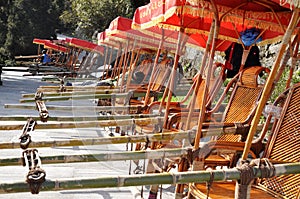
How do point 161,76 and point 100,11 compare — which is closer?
point 161,76

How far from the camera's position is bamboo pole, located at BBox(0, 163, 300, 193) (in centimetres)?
228

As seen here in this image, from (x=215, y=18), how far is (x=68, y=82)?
1049 cm

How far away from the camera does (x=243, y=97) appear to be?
16.2 feet

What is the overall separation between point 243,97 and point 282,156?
154cm

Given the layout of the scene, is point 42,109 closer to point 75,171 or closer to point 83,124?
point 75,171

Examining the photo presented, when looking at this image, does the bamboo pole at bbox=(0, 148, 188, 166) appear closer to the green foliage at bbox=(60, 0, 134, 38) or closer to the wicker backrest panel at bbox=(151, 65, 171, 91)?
the wicker backrest panel at bbox=(151, 65, 171, 91)

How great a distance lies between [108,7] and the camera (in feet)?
71.3

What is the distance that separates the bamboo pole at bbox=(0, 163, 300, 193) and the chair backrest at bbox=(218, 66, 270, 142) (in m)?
2.14

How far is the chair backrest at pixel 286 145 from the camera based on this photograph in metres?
3.27

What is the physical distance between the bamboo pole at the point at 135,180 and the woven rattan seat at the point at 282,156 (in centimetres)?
58

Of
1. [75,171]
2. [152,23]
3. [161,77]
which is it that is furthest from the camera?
[161,77]

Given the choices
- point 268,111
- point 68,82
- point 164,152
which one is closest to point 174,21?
point 268,111

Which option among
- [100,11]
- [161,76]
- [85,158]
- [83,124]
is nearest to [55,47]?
[100,11]

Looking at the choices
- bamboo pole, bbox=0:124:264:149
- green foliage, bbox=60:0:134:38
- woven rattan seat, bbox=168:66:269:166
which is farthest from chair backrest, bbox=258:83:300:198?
green foliage, bbox=60:0:134:38
